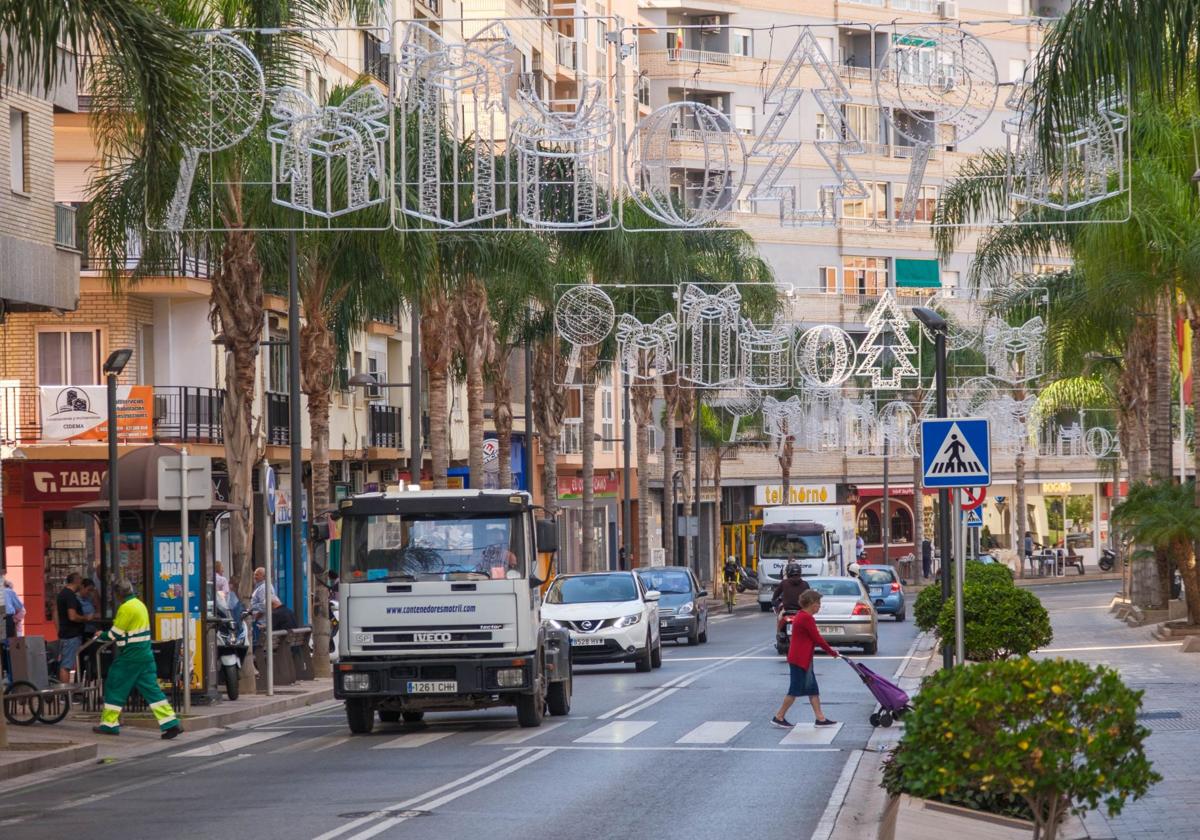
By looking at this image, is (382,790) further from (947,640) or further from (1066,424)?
(1066,424)

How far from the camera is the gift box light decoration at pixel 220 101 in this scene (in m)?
19.0

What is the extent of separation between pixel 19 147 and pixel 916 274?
43.5 meters

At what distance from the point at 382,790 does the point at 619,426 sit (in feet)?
241

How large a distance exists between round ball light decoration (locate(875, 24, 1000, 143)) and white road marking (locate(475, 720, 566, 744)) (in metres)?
7.46

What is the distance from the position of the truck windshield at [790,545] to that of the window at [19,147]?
138 feet

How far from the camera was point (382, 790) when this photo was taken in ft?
55.3

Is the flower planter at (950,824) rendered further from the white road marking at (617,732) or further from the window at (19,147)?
the window at (19,147)

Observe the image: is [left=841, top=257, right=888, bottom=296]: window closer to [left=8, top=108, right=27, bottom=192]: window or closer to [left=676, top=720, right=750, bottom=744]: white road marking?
[left=8, top=108, right=27, bottom=192]: window

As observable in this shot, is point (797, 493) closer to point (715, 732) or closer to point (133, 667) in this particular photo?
point (715, 732)

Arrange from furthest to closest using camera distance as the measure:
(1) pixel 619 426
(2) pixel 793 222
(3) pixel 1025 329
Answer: (1) pixel 619 426 < (3) pixel 1025 329 < (2) pixel 793 222

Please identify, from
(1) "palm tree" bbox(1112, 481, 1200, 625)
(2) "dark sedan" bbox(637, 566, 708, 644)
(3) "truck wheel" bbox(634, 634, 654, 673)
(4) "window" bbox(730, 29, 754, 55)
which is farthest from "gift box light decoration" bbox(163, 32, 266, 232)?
(4) "window" bbox(730, 29, 754, 55)

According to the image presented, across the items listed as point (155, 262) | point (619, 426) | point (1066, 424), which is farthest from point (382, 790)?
point (1066, 424)

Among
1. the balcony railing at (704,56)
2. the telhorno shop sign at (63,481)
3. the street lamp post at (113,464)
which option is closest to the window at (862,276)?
the balcony railing at (704,56)

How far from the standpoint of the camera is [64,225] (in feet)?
101
